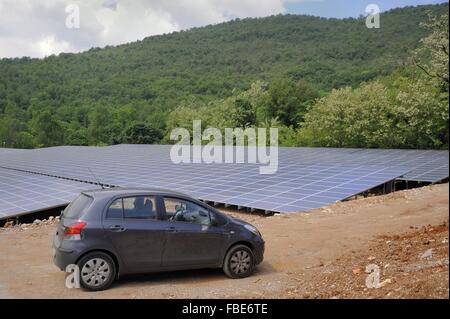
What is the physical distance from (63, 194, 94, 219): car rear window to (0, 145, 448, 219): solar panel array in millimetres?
8116

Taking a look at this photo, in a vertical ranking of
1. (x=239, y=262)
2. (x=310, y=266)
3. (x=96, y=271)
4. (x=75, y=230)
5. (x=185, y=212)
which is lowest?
(x=310, y=266)

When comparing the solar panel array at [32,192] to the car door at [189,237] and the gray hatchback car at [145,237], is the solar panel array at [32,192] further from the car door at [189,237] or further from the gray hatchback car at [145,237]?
the car door at [189,237]

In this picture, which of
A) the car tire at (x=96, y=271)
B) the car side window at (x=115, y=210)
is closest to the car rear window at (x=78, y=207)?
the car side window at (x=115, y=210)

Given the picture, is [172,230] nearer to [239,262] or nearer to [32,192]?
[239,262]

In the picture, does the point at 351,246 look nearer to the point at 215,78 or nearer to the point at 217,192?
the point at 217,192

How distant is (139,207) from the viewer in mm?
7527

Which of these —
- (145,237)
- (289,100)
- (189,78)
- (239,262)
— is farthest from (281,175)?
(189,78)

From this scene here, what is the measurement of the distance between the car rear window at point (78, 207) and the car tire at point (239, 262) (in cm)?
249

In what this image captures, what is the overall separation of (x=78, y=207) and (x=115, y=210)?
64 centimetres

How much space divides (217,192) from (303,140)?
95.2 feet

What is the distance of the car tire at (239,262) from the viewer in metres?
7.98

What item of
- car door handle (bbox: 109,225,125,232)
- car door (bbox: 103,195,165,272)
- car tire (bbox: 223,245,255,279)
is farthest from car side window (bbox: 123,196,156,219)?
car tire (bbox: 223,245,255,279)

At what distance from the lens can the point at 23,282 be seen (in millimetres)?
7980
